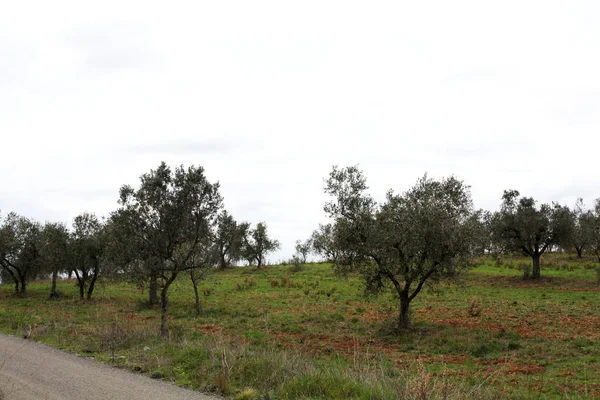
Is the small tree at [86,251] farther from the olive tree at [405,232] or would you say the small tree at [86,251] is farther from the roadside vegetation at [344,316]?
the olive tree at [405,232]

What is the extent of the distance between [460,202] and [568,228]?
102 ft

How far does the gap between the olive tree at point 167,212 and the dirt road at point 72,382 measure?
Answer: 7275 millimetres

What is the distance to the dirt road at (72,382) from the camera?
10175 mm

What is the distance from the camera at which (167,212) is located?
70.6 ft

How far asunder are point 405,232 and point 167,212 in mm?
13092

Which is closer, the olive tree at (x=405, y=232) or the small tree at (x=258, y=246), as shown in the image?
the olive tree at (x=405, y=232)

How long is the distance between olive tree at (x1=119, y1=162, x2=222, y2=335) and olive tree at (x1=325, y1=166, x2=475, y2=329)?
27.0 feet

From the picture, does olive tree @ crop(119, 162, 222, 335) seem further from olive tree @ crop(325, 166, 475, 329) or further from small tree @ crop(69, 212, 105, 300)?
small tree @ crop(69, 212, 105, 300)

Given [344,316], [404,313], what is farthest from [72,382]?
[344,316]

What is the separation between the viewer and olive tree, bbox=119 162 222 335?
70.5 feet

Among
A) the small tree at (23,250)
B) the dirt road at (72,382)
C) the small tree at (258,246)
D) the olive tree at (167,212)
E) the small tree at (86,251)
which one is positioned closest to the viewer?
the dirt road at (72,382)

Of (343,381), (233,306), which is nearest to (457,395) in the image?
(343,381)

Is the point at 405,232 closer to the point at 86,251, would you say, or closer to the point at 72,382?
the point at 72,382

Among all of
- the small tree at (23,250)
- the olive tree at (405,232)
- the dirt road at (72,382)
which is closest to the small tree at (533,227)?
the olive tree at (405,232)
